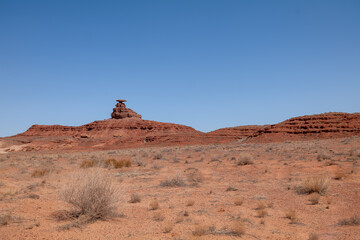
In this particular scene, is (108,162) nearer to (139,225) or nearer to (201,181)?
(201,181)

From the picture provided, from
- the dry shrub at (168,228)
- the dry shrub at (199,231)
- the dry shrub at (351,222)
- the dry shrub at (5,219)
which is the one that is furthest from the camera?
the dry shrub at (5,219)

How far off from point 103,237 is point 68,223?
121 centimetres

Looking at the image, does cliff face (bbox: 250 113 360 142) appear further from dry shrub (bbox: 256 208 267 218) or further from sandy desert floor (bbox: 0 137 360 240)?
dry shrub (bbox: 256 208 267 218)

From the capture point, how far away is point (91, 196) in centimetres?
643

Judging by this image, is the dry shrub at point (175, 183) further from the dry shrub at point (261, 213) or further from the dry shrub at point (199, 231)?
the dry shrub at point (199, 231)

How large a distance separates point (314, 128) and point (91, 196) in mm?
49612

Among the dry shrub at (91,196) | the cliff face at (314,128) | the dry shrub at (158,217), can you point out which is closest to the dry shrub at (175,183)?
the dry shrub at (158,217)

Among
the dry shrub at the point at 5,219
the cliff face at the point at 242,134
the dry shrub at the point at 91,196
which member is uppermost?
the cliff face at the point at 242,134

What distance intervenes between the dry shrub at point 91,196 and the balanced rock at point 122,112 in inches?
3623

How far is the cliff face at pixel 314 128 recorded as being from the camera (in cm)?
4519

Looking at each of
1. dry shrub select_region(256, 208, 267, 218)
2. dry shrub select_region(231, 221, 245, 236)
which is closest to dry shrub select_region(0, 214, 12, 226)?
dry shrub select_region(231, 221, 245, 236)

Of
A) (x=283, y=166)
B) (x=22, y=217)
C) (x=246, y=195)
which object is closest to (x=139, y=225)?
(x=22, y=217)

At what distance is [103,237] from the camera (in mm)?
5391

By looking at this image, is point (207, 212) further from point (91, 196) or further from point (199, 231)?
point (91, 196)
